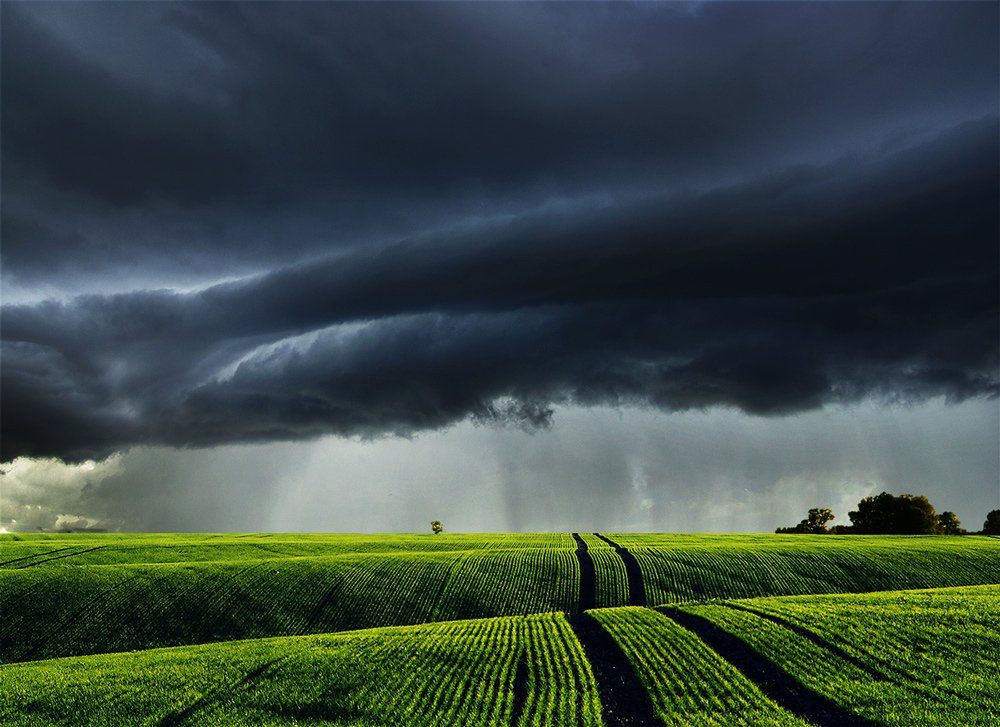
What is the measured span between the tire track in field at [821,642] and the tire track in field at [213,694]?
109ft

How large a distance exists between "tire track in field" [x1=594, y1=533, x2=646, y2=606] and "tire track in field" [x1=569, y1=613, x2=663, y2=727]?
22.0 metres

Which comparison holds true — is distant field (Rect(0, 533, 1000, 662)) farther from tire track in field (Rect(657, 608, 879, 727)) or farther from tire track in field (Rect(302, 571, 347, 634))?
tire track in field (Rect(657, 608, 879, 727))

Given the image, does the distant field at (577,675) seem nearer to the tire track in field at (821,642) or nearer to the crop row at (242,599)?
the tire track in field at (821,642)

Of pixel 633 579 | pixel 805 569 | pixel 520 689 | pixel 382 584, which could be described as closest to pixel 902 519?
pixel 805 569

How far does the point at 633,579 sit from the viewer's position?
242 ft

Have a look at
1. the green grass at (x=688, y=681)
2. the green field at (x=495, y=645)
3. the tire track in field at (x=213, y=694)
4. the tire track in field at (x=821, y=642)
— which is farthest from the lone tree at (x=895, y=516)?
the tire track in field at (x=213, y=694)

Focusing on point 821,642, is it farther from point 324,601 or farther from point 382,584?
point 324,601

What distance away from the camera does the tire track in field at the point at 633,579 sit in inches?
2634

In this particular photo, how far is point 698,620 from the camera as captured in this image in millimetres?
47188

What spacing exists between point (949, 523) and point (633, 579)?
129543mm

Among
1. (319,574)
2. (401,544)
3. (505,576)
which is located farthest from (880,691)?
(401,544)

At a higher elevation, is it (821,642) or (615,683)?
(821,642)

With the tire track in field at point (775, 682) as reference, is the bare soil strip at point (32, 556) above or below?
above

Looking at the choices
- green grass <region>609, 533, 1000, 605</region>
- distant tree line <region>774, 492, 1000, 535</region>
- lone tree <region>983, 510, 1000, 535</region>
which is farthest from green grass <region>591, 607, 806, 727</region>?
lone tree <region>983, 510, 1000, 535</region>
